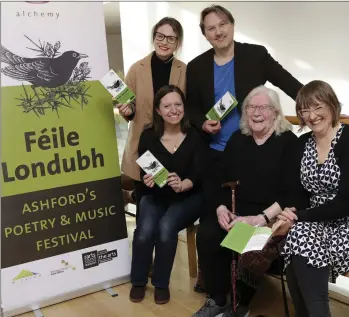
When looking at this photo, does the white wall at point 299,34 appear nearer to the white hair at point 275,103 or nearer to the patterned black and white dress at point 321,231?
the white hair at point 275,103

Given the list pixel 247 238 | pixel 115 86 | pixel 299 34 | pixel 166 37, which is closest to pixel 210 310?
pixel 247 238

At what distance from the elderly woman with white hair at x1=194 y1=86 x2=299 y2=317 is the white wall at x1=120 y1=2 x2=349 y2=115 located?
3.63 ft

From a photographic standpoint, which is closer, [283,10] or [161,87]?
[161,87]

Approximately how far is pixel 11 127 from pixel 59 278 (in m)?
0.87

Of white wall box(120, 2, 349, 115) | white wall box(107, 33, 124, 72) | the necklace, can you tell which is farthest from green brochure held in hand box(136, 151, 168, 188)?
white wall box(107, 33, 124, 72)

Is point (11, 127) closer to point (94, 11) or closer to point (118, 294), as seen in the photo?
point (94, 11)

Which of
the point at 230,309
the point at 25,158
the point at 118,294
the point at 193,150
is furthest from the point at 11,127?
the point at 230,309

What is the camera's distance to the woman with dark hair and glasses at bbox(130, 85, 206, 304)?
229cm

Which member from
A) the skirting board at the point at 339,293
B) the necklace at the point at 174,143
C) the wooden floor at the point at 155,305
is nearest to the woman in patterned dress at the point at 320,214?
the wooden floor at the point at 155,305

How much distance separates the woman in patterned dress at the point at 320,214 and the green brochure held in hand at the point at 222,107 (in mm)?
423

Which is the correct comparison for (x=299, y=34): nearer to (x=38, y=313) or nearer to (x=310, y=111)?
(x=310, y=111)

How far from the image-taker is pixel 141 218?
7.77ft

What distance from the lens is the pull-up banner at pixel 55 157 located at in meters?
2.18

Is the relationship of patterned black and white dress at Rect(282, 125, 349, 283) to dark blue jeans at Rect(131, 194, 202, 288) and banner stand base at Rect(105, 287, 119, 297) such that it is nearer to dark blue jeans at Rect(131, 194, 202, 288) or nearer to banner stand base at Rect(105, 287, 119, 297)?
dark blue jeans at Rect(131, 194, 202, 288)
